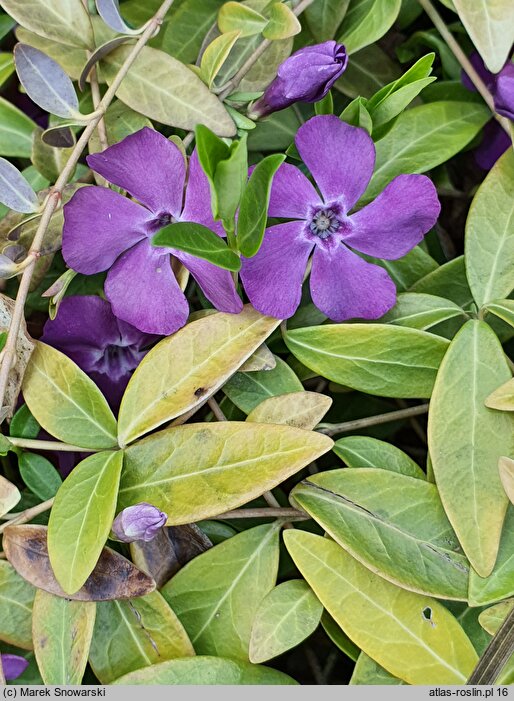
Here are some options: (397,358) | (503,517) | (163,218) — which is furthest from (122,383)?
(503,517)

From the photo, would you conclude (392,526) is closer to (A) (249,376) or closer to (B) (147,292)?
(A) (249,376)

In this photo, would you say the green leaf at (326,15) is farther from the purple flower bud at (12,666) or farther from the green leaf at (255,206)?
the purple flower bud at (12,666)

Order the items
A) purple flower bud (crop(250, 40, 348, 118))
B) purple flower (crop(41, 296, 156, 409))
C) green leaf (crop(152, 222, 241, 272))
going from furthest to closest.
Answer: purple flower (crop(41, 296, 156, 409)) → purple flower bud (crop(250, 40, 348, 118)) → green leaf (crop(152, 222, 241, 272))

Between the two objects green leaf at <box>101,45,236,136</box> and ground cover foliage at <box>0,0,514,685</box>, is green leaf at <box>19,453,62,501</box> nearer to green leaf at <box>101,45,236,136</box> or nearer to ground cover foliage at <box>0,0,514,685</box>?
ground cover foliage at <box>0,0,514,685</box>

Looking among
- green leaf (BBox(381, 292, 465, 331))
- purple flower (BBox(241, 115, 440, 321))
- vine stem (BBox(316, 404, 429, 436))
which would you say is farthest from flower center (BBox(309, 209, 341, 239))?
vine stem (BBox(316, 404, 429, 436))

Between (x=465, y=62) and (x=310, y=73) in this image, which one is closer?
(x=310, y=73)

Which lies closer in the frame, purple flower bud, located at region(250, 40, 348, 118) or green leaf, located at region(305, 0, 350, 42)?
purple flower bud, located at region(250, 40, 348, 118)

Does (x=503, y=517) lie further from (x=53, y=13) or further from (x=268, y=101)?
(x=53, y=13)

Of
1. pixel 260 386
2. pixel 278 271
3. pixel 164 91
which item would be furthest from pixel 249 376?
pixel 164 91
